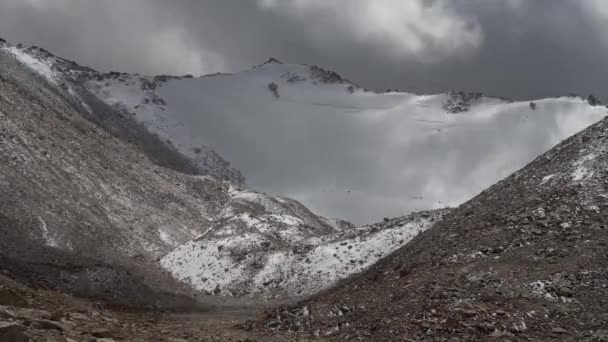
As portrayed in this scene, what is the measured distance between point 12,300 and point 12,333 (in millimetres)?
5699

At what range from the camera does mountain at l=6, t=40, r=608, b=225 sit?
446 feet

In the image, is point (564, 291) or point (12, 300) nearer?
point (12, 300)

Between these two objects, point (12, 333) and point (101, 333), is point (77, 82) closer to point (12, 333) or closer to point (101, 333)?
point (101, 333)

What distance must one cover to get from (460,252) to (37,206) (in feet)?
127

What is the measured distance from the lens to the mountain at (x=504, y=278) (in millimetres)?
18062

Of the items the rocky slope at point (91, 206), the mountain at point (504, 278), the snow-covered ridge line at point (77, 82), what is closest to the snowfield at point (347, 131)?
the snow-covered ridge line at point (77, 82)

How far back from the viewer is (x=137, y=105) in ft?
470

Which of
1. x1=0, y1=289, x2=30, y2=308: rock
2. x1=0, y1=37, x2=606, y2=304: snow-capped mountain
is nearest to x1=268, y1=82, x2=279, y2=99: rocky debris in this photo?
x1=0, y1=37, x2=606, y2=304: snow-capped mountain

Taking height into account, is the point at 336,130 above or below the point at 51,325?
above

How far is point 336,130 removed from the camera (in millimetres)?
169375

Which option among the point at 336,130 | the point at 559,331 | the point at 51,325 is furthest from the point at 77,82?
the point at 559,331

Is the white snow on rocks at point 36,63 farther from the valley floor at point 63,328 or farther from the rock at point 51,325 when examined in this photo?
the rock at point 51,325

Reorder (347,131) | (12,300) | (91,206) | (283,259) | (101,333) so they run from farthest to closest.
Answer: (347,131), (91,206), (283,259), (12,300), (101,333)

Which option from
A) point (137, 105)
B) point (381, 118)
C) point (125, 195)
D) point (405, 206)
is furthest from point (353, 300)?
point (381, 118)
